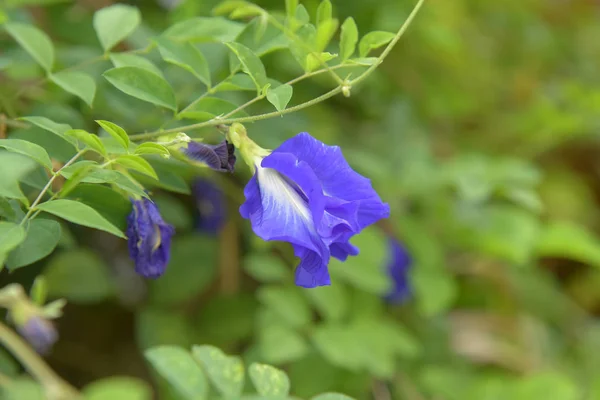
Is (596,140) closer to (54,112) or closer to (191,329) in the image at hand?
(191,329)

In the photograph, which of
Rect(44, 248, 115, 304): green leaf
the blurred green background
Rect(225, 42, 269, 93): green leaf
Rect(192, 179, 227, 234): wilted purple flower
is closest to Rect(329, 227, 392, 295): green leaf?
the blurred green background

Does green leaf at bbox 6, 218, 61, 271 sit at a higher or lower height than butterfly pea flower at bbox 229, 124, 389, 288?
lower

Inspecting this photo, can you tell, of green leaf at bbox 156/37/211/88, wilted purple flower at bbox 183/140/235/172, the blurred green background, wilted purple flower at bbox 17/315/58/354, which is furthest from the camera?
the blurred green background

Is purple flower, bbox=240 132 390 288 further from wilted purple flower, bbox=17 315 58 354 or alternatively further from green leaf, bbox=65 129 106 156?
wilted purple flower, bbox=17 315 58 354

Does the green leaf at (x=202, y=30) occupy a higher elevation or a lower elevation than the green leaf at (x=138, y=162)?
higher

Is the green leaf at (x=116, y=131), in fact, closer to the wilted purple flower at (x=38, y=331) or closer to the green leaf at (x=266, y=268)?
the wilted purple flower at (x=38, y=331)

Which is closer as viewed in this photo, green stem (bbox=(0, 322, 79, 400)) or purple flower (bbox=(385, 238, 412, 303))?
green stem (bbox=(0, 322, 79, 400))

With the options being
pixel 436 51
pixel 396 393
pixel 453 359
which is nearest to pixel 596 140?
pixel 436 51

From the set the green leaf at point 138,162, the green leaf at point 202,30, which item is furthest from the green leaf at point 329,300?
the green leaf at point 138,162
